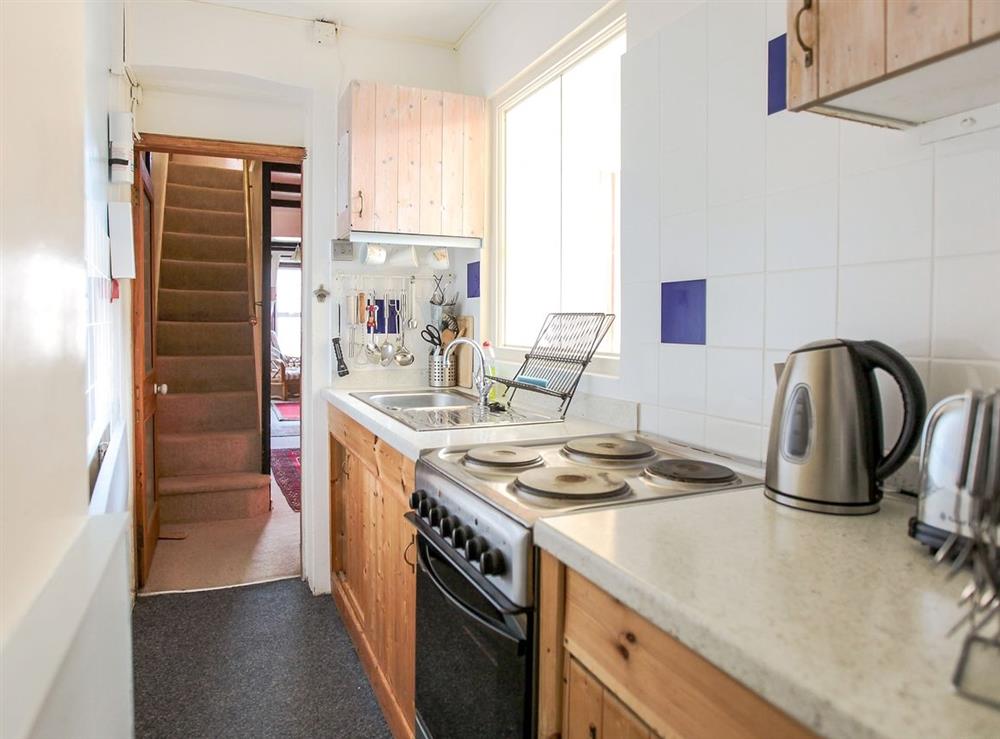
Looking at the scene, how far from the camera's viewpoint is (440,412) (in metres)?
2.31

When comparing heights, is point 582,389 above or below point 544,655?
above

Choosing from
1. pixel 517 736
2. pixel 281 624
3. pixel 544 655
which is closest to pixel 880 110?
pixel 544 655

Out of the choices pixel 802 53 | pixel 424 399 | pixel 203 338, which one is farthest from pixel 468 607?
pixel 203 338

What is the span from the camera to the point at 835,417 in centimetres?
98

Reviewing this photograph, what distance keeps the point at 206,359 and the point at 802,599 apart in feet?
15.4

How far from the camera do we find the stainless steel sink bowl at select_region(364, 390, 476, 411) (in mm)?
2604

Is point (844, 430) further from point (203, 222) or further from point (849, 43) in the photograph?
point (203, 222)

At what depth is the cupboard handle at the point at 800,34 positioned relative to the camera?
891 millimetres

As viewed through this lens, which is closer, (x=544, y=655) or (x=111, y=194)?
(x=544, y=655)

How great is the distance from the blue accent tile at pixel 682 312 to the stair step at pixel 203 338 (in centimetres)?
397

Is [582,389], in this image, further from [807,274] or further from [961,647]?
[961,647]

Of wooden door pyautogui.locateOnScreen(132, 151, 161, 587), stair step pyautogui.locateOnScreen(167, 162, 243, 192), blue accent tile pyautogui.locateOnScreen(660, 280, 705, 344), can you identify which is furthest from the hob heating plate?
stair step pyautogui.locateOnScreen(167, 162, 243, 192)

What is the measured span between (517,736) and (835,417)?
2.41ft

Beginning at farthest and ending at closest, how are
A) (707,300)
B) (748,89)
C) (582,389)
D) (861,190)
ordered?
(582,389) → (707,300) → (748,89) → (861,190)
